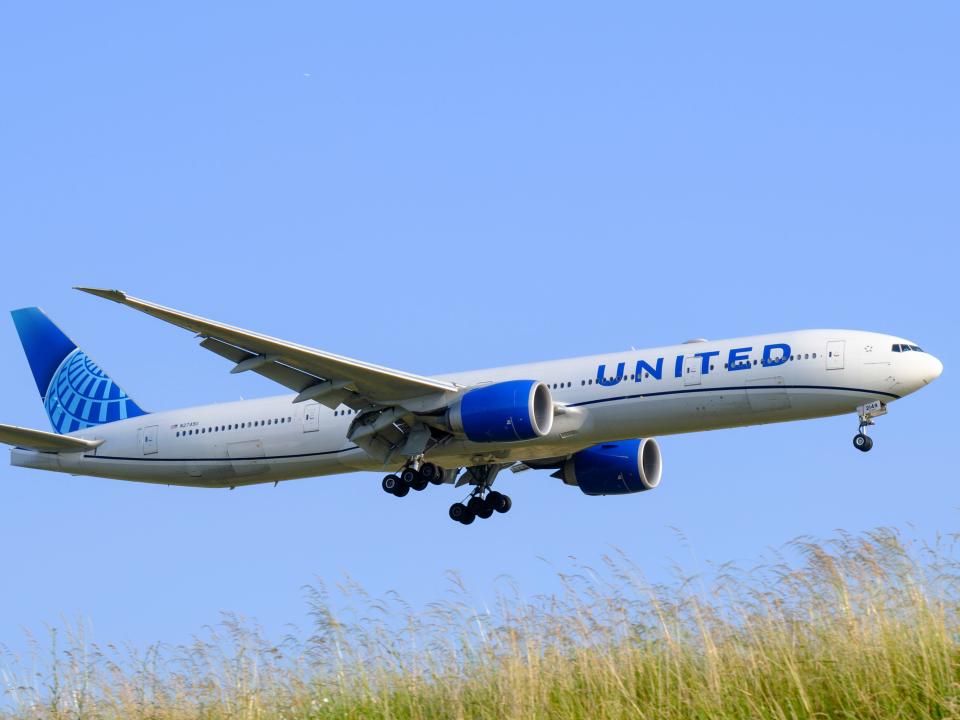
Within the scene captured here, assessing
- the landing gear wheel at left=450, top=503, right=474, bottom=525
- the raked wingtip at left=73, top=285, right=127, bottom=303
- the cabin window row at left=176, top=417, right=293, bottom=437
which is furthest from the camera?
the landing gear wheel at left=450, top=503, right=474, bottom=525

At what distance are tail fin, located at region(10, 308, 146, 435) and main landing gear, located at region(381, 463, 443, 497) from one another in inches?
338

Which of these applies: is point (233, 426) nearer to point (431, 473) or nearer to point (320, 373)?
point (320, 373)

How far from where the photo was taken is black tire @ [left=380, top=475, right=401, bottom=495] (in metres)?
29.8

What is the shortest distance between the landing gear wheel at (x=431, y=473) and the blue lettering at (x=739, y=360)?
724 cm

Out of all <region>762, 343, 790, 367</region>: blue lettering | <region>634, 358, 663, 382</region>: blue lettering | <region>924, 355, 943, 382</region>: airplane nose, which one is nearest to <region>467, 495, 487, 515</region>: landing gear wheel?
<region>634, 358, 663, 382</region>: blue lettering

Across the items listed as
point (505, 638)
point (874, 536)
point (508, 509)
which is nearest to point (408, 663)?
point (505, 638)

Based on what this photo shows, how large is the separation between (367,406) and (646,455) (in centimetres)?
800

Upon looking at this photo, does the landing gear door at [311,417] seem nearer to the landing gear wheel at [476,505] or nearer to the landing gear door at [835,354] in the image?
the landing gear wheel at [476,505]

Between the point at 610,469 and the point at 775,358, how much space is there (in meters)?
6.92

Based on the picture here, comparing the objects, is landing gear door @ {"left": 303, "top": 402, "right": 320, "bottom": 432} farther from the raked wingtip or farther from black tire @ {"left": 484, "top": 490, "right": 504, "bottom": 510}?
the raked wingtip

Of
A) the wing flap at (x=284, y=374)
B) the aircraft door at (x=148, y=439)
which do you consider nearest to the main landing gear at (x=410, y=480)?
the wing flap at (x=284, y=374)

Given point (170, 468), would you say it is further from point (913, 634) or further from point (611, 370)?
point (913, 634)

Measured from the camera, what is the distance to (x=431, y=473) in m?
29.9

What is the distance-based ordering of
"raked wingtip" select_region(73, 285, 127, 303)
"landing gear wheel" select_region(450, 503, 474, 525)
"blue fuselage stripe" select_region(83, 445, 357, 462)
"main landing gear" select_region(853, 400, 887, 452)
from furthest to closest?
"landing gear wheel" select_region(450, 503, 474, 525)
"blue fuselage stripe" select_region(83, 445, 357, 462)
"main landing gear" select_region(853, 400, 887, 452)
"raked wingtip" select_region(73, 285, 127, 303)
